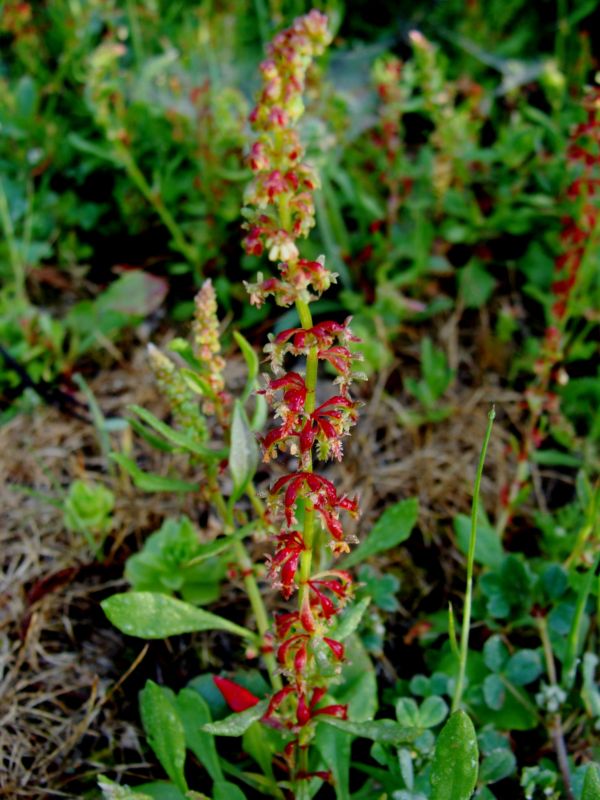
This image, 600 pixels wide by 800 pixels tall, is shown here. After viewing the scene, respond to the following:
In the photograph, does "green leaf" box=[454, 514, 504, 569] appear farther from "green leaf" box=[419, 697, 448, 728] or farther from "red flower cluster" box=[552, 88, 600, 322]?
"red flower cluster" box=[552, 88, 600, 322]

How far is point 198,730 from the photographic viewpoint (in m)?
1.69

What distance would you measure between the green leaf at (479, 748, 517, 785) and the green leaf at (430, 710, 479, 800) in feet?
0.86

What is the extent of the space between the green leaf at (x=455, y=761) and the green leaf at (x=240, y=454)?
65 centimetres

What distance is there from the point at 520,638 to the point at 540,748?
29cm

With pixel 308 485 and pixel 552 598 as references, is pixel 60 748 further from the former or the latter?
pixel 552 598

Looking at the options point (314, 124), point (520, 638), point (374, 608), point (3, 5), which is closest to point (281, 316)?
point (314, 124)

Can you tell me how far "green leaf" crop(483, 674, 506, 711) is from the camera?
1780mm

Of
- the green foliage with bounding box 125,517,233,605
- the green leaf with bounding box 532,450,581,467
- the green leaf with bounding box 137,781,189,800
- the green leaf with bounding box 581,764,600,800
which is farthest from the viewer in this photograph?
the green leaf with bounding box 532,450,581,467

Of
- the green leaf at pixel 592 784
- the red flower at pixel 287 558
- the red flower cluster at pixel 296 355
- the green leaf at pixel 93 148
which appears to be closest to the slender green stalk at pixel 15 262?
the green leaf at pixel 93 148

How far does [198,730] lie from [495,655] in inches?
27.8

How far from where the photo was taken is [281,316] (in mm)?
2850

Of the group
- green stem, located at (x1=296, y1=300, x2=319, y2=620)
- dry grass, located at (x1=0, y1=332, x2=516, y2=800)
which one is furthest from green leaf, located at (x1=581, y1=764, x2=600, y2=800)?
dry grass, located at (x1=0, y1=332, x2=516, y2=800)

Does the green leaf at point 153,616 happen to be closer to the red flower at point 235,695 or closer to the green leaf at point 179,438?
the red flower at point 235,695

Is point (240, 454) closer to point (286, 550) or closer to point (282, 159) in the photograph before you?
point (286, 550)
